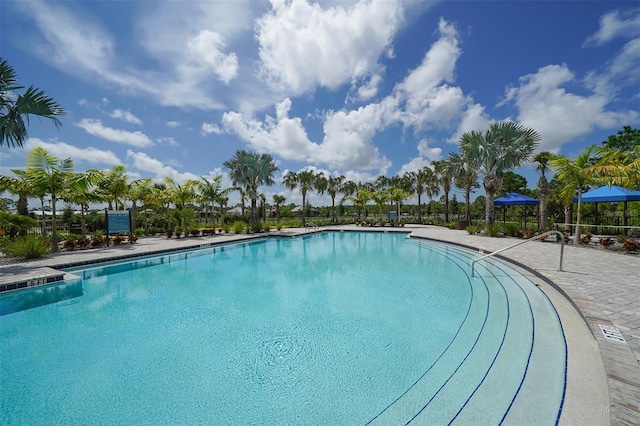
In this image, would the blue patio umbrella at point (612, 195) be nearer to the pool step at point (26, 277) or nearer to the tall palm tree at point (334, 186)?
the pool step at point (26, 277)

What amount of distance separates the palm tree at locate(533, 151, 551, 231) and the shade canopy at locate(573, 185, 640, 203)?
271 cm

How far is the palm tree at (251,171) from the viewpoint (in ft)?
69.7

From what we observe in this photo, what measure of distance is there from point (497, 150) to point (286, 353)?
54.0ft

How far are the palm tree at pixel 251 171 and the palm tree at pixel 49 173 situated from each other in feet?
35.1

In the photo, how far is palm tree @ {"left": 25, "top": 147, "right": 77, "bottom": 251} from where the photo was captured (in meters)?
11.0

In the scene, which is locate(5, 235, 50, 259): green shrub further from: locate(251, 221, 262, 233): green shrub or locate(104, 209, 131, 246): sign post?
locate(251, 221, 262, 233): green shrub

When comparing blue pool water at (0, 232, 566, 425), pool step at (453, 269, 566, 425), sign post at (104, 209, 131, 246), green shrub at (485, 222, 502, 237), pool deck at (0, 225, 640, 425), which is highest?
sign post at (104, 209, 131, 246)

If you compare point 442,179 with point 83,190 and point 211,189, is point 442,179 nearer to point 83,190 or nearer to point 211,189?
point 211,189

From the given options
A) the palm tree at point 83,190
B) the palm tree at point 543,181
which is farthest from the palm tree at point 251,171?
the palm tree at point 543,181

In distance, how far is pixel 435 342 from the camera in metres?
3.96

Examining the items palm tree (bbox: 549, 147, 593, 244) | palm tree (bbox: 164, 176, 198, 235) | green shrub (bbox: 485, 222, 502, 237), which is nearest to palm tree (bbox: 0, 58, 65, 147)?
palm tree (bbox: 164, 176, 198, 235)

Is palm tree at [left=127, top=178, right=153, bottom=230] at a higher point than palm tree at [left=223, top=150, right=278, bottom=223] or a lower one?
lower

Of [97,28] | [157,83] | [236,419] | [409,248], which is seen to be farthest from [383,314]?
[157,83]

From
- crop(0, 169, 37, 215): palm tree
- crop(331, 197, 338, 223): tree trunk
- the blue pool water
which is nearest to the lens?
the blue pool water
